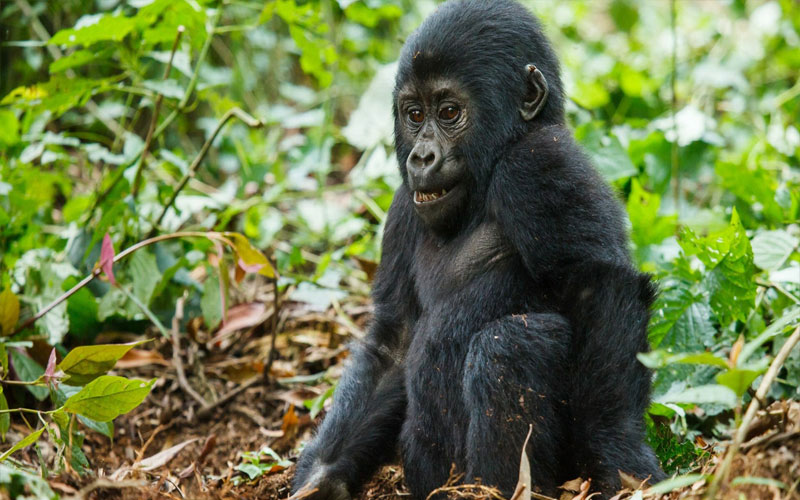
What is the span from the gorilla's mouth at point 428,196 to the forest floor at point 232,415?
Result: 1.18 meters

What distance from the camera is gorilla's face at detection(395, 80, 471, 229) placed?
3.46 meters

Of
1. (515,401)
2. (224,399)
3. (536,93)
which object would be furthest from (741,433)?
(224,399)

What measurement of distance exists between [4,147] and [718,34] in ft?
22.0

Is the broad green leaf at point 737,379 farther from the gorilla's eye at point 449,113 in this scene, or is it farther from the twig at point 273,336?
the twig at point 273,336

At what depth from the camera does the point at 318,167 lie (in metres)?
6.23

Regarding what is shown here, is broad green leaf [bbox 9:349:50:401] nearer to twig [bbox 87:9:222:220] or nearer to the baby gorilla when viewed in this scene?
twig [bbox 87:9:222:220]

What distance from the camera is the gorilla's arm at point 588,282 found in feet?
10.1

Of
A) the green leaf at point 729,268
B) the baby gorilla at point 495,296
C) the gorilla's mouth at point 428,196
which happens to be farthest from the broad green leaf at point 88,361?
the green leaf at point 729,268

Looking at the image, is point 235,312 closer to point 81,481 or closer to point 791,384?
point 81,481

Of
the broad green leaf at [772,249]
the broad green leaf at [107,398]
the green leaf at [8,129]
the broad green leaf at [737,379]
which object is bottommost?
the broad green leaf at [107,398]

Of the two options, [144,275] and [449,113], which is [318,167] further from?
[449,113]

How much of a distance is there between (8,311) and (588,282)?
9.20ft

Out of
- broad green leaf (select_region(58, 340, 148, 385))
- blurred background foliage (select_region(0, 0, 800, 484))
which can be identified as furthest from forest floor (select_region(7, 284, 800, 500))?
broad green leaf (select_region(58, 340, 148, 385))

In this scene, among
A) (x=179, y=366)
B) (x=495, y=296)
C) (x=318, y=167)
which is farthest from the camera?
(x=318, y=167)
